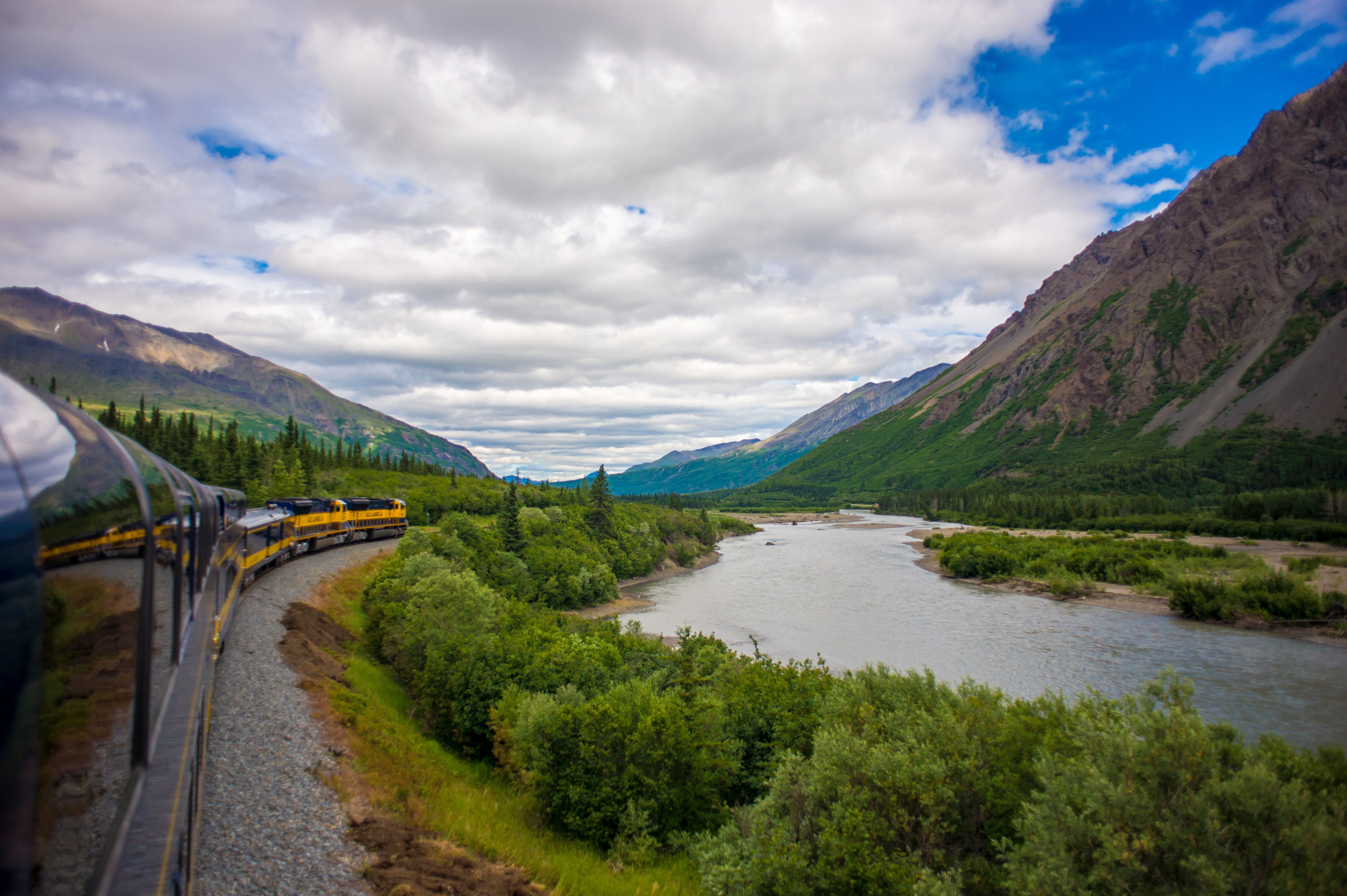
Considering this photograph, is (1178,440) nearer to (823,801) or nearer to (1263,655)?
(1263,655)

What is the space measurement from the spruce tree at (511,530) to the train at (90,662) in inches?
2176

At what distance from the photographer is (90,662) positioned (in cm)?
427

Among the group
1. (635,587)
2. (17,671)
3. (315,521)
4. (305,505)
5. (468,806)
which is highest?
(17,671)

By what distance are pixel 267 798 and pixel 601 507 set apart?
2993 inches

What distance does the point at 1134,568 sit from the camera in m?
65.8

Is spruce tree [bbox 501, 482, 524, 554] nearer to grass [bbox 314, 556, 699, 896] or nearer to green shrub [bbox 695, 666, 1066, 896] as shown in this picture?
grass [bbox 314, 556, 699, 896]

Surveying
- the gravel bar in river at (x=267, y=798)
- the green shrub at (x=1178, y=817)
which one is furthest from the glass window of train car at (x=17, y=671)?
the green shrub at (x=1178, y=817)

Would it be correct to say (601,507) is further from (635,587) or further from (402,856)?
(402,856)

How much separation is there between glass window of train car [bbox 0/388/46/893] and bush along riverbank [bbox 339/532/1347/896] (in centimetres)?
1435

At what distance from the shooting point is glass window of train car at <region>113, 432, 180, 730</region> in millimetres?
6188

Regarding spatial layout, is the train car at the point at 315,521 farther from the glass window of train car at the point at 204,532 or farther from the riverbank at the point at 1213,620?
the riverbank at the point at 1213,620

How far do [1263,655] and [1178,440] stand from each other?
20234 centimetres

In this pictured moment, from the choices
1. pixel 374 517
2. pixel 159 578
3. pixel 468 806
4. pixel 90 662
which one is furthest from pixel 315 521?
pixel 90 662

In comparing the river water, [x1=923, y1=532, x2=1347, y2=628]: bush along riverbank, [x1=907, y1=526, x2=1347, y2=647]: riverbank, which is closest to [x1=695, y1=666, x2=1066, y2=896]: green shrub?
the river water
